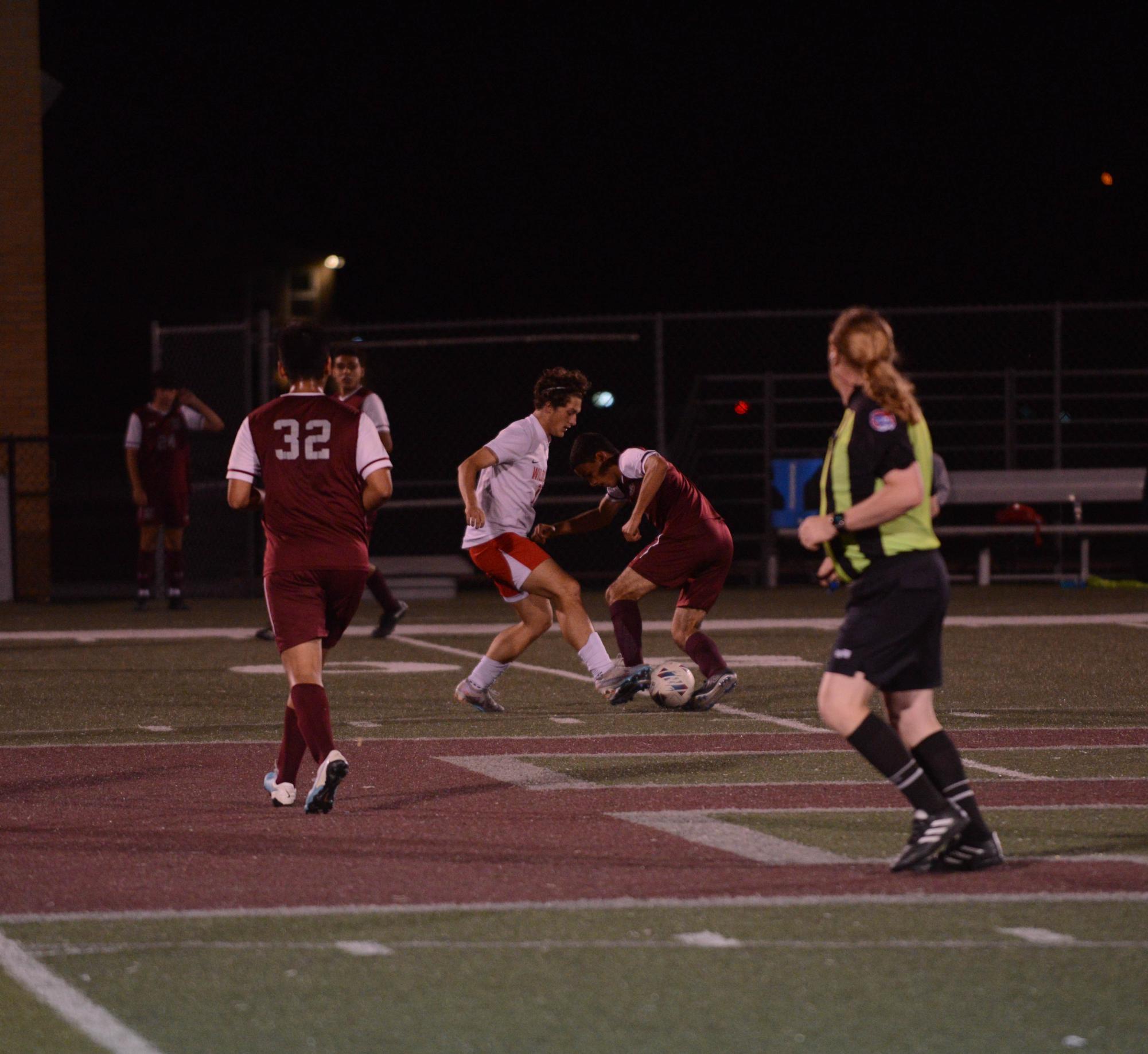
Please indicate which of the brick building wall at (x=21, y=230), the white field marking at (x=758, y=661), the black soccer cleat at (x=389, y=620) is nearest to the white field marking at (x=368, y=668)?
the white field marking at (x=758, y=661)

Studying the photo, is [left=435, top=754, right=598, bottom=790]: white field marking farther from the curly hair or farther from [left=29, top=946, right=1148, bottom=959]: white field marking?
[left=29, top=946, right=1148, bottom=959]: white field marking

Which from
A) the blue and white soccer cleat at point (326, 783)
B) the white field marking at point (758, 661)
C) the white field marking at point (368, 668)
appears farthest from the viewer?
the white field marking at point (758, 661)

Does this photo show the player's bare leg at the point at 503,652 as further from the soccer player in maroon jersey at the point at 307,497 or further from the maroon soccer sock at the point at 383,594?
the maroon soccer sock at the point at 383,594

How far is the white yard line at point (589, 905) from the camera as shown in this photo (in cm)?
630

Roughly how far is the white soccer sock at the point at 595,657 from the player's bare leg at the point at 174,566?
33.1 feet

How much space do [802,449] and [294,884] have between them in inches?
753

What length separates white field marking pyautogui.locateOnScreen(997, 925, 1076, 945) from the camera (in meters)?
5.83

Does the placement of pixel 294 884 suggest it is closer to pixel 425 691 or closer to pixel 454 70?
pixel 425 691

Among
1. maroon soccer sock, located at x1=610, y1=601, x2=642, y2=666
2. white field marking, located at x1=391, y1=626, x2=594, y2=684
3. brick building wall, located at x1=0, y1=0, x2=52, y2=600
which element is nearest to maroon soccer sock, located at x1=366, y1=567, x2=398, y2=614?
white field marking, located at x1=391, y1=626, x2=594, y2=684

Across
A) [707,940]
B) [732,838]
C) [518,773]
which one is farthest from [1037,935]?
[518,773]

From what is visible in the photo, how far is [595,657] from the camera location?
11.8m

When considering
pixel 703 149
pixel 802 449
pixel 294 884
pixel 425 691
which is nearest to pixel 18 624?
pixel 425 691

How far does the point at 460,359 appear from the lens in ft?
121

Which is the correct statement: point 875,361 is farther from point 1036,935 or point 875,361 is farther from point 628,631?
point 628,631
